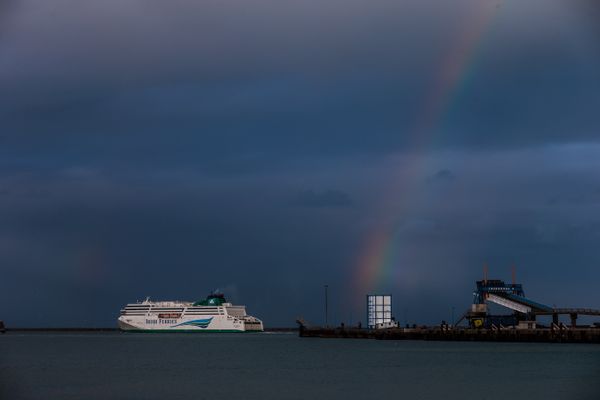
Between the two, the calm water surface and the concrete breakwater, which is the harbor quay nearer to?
the concrete breakwater

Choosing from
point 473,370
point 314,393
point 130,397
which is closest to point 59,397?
point 130,397

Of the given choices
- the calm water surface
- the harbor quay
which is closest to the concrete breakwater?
the harbor quay

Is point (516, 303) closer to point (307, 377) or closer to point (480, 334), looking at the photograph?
point (480, 334)

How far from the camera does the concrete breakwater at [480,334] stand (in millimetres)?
133750

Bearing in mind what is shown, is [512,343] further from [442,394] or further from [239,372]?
[442,394]

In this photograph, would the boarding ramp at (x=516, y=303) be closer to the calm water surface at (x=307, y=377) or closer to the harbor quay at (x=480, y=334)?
the harbor quay at (x=480, y=334)

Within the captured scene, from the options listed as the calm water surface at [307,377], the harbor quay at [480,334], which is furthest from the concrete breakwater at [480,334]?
the calm water surface at [307,377]

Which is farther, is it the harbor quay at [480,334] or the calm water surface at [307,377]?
the harbor quay at [480,334]

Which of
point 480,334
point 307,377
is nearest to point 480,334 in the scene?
point 480,334

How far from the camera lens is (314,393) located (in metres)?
62.9

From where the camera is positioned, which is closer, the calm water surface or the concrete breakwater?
the calm water surface

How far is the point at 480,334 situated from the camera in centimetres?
14500

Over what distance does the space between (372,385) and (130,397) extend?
1885 centimetres

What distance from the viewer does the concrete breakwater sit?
134 meters
